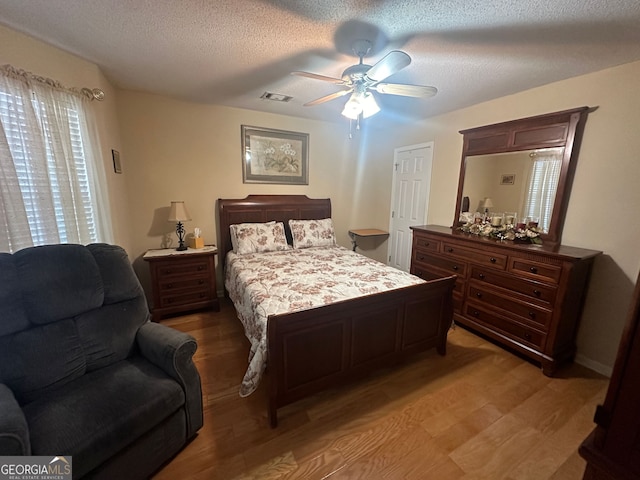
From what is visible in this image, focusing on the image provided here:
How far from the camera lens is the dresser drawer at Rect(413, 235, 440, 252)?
10.1 ft

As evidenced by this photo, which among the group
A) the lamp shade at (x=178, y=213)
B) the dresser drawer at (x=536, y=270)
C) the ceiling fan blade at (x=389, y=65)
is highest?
the ceiling fan blade at (x=389, y=65)

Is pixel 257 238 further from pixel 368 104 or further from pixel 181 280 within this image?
pixel 368 104

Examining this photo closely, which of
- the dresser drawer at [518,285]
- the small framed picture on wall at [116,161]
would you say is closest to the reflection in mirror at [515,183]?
the dresser drawer at [518,285]

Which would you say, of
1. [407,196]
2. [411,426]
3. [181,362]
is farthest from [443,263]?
[181,362]

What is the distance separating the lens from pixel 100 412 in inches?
48.3

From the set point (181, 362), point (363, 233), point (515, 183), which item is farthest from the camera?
point (363, 233)

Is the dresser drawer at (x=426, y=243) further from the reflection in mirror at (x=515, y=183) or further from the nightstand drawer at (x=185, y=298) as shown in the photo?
the nightstand drawer at (x=185, y=298)

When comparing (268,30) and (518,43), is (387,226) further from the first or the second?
(268,30)

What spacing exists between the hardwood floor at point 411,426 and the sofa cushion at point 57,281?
1.03 metres

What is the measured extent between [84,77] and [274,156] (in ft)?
6.62

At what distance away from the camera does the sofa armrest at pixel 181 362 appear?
4.90 ft

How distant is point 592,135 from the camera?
7.24 ft

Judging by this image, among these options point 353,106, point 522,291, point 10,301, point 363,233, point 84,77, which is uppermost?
point 84,77

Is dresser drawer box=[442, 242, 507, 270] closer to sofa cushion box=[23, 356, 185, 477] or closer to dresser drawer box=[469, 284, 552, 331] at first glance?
dresser drawer box=[469, 284, 552, 331]
